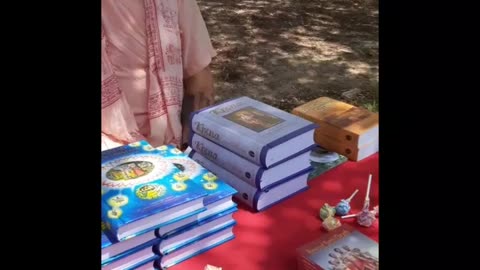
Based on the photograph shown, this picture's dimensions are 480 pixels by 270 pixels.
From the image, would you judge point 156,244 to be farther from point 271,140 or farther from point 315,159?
point 315,159

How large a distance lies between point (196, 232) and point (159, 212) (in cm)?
14

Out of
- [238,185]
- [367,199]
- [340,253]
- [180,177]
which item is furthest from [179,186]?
[367,199]

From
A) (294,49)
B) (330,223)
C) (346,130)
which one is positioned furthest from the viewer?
(294,49)

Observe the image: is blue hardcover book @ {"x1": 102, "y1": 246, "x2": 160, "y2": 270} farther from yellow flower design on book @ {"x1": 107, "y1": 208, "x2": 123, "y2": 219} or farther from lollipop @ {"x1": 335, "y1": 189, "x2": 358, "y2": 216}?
lollipop @ {"x1": 335, "y1": 189, "x2": 358, "y2": 216}

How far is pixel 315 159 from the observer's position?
1.79 metres

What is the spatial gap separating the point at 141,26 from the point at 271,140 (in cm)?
92

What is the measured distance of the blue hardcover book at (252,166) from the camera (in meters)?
1.46

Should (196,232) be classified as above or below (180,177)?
below

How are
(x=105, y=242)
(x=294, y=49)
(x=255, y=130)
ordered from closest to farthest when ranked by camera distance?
(x=105, y=242) < (x=255, y=130) < (x=294, y=49)

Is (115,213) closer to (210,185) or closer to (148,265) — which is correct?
(148,265)

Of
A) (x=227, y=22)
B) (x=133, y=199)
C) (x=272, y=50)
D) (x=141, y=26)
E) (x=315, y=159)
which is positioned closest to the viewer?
(x=133, y=199)

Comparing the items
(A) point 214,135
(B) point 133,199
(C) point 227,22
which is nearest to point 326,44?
(C) point 227,22

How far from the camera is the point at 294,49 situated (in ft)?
18.8

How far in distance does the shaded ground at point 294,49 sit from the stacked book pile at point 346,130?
6.93 ft
